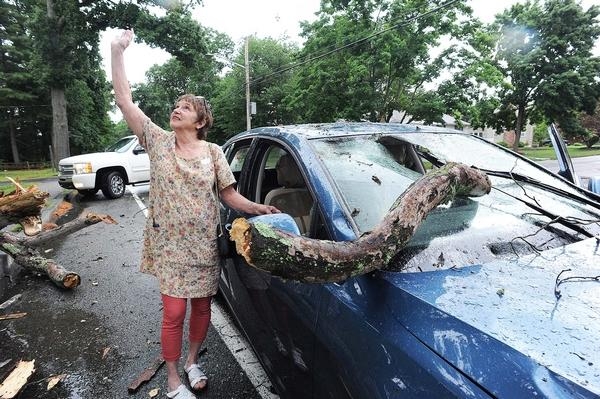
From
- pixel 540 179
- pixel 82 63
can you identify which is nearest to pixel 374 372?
pixel 540 179

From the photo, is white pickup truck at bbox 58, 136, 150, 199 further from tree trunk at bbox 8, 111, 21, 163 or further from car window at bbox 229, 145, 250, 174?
tree trunk at bbox 8, 111, 21, 163

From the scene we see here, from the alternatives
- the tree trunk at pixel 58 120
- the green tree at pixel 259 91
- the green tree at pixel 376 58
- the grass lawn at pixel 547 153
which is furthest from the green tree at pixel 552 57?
the tree trunk at pixel 58 120

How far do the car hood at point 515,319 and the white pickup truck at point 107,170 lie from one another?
10.6 meters

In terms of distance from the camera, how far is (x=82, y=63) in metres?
19.0

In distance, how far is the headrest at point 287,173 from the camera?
8.66 feet

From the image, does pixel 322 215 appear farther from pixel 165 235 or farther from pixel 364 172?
pixel 165 235

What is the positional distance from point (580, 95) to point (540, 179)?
2759cm

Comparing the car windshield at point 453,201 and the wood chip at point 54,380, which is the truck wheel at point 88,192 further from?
the car windshield at point 453,201

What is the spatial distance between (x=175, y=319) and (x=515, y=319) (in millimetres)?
1786

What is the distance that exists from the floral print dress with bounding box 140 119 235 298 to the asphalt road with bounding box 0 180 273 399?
2.92 ft

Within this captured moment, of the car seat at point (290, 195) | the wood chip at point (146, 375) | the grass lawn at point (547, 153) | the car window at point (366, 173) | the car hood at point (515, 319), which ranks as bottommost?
the wood chip at point (146, 375)

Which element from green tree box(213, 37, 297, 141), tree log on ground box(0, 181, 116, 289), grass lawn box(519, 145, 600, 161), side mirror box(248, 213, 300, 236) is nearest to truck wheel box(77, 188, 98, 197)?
tree log on ground box(0, 181, 116, 289)

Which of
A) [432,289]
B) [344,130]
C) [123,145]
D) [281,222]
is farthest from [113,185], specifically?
[432,289]

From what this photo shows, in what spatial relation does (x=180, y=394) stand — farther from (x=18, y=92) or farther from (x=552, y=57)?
(x=18, y=92)
